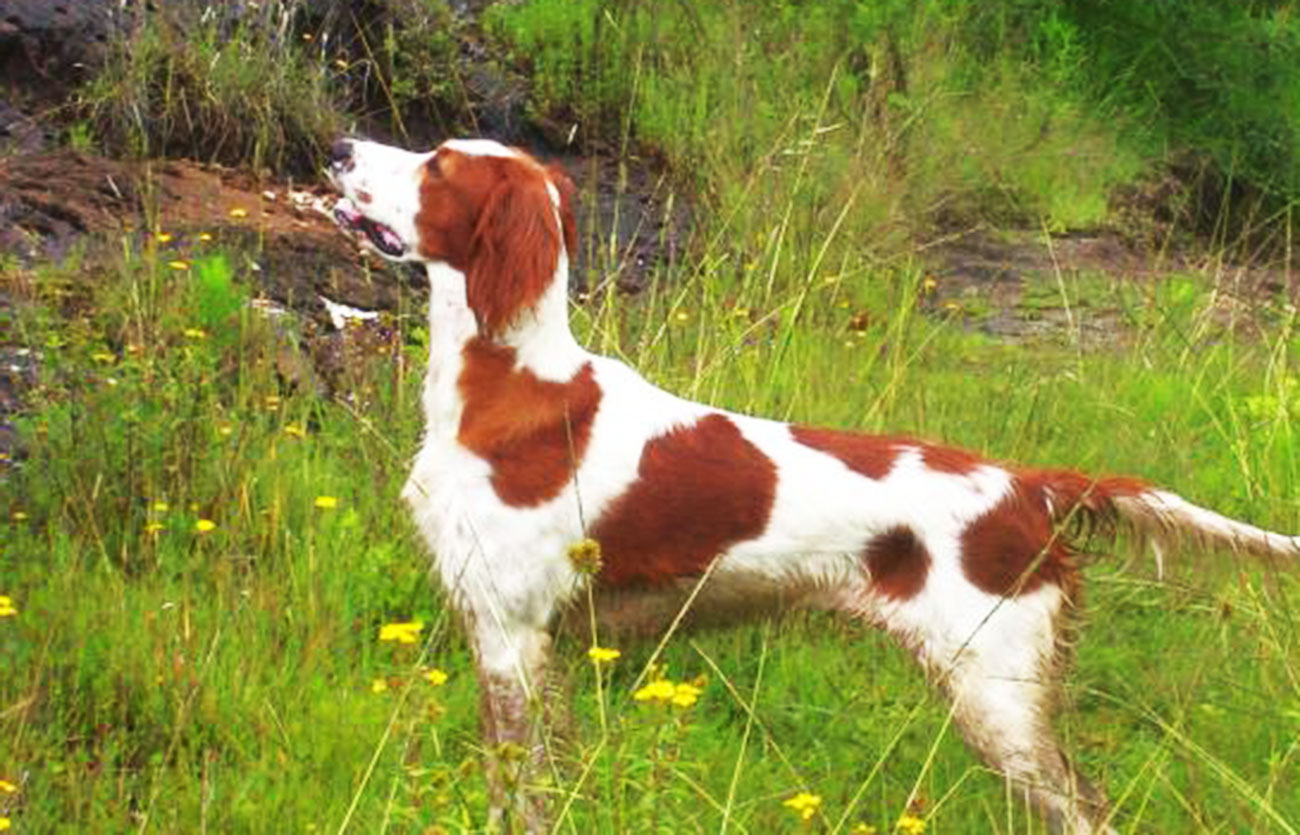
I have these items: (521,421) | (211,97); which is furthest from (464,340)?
(211,97)

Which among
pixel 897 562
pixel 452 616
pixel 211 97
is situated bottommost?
pixel 452 616

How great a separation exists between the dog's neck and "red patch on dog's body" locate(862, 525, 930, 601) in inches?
26.2

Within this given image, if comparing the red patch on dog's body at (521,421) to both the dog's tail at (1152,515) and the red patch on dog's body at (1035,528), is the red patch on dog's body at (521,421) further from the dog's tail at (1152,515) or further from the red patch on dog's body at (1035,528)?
the dog's tail at (1152,515)

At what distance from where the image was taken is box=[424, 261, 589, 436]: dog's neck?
3684 mm

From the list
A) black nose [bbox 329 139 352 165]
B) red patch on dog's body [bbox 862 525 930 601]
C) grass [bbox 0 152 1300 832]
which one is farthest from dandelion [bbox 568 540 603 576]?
black nose [bbox 329 139 352 165]

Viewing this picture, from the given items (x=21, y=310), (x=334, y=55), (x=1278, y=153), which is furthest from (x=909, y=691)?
(x=1278, y=153)

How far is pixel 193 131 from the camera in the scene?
732cm

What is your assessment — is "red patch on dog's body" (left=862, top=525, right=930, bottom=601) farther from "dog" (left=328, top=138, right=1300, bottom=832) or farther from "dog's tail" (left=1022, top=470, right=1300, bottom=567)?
"dog's tail" (left=1022, top=470, right=1300, bottom=567)

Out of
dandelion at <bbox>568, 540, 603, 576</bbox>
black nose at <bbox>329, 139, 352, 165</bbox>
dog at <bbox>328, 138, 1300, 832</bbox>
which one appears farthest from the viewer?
black nose at <bbox>329, 139, 352, 165</bbox>

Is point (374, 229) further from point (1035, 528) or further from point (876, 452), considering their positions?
point (1035, 528)

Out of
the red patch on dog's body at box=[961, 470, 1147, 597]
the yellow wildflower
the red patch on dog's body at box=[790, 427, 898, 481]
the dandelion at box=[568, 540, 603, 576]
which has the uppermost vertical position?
the dandelion at box=[568, 540, 603, 576]

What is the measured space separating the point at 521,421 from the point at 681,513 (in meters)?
0.34

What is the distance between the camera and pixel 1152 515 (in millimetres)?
3617

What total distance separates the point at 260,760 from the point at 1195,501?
9.06ft
